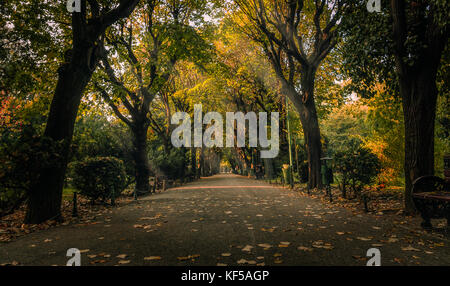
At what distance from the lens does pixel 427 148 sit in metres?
6.90

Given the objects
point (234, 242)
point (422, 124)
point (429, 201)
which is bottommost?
point (234, 242)

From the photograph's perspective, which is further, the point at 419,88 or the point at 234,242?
the point at 419,88

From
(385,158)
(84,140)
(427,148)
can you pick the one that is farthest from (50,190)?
(385,158)

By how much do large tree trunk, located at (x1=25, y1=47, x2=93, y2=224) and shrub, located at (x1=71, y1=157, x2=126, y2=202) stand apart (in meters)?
2.36

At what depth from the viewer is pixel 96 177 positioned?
1007 cm

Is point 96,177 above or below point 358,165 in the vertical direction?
below

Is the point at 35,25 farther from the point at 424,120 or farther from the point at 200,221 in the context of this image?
the point at 424,120

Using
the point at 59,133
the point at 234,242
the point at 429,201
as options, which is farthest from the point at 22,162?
the point at 429,201

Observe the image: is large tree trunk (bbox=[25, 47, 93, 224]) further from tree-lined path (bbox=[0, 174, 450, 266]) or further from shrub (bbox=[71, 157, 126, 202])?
shrub (bbox=[71, 157, 126, 202])

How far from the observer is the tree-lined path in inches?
159

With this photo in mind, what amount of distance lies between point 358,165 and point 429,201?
3.78m

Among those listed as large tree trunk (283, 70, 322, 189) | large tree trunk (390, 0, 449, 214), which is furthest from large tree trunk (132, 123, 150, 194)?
large tree trunk (390, 0, 449, 214)

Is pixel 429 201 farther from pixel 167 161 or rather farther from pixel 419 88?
pixel 167 161

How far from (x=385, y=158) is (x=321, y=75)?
444 inches
